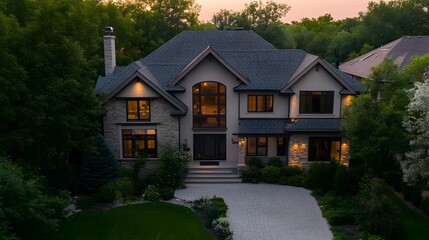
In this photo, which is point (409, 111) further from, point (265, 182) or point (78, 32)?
point (78, 32)

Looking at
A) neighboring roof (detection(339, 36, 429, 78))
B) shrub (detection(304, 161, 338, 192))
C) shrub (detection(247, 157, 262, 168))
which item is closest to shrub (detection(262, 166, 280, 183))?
shrub (detection(247, 157, 262, 168))

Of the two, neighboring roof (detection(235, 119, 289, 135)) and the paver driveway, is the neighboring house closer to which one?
neighboring roof (detection(235, 119, 289, 135))

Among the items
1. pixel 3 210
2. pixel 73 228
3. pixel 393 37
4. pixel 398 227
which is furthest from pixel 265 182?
pixel 393 37

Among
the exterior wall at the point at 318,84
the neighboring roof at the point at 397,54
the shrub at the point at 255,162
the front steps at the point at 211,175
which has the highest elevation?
the neighboring roof at the point at 397,54

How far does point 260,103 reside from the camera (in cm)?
2645

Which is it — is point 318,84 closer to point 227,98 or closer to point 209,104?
point 227,98

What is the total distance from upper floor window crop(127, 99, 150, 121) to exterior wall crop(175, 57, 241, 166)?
2.24 m

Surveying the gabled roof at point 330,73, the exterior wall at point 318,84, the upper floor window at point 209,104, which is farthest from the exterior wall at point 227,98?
the exterior wall at point 318,84

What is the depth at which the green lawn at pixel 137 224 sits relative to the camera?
59.2 feet

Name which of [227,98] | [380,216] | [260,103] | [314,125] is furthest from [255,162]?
[380,216]

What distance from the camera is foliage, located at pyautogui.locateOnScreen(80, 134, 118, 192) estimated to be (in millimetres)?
22844

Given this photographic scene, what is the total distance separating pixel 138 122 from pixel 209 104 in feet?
15.9

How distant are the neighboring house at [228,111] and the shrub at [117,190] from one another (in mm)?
3223

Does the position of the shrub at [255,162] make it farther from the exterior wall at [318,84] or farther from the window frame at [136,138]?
the window frame at [136,138]
